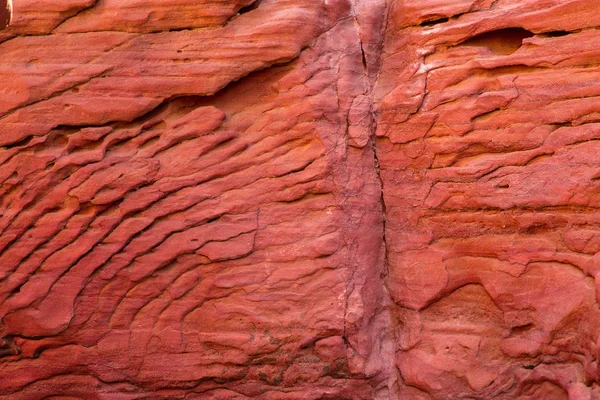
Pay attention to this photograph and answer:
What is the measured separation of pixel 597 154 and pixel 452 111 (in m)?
0.81

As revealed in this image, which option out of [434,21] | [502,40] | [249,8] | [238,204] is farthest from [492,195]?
[249,8]

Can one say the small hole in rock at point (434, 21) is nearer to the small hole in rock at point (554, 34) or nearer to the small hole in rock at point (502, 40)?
the small hole in rock at point (502, 40)

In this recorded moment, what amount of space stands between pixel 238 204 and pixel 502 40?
1.78m

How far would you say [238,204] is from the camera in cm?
414

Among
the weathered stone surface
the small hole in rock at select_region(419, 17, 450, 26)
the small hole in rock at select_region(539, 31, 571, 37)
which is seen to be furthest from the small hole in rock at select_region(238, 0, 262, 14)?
the small hole in rock at select_region(539, 31, 571, 37)

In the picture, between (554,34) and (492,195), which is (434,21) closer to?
(554,34)

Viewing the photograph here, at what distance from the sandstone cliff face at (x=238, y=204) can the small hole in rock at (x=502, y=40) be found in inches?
0.4

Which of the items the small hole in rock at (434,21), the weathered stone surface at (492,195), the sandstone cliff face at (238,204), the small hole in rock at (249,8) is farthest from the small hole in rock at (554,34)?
the small hole in rock at (249,8)

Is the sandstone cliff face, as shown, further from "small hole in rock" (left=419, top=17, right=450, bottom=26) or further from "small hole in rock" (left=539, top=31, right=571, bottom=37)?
"small hole in rock" (left=539, top=31, right=571, bottom=37)

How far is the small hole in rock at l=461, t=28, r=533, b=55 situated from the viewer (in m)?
3.98

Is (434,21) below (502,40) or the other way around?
the other way around

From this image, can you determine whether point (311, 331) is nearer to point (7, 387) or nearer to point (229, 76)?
point (229, 76)

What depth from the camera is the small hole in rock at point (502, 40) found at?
157 inches

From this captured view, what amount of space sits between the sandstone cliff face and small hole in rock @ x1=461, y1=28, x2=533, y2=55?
0.01 m
